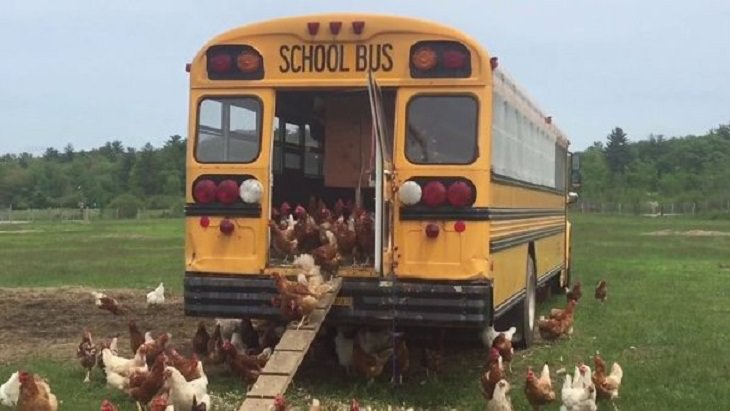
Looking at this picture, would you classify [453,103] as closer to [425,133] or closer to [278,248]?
[425,133]

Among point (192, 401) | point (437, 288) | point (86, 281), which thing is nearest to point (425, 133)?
point (437, 288)

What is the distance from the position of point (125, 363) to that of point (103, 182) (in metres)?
105

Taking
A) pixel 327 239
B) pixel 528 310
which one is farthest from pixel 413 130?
pixel 528 310

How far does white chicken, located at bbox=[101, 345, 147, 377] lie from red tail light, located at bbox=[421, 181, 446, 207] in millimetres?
2597

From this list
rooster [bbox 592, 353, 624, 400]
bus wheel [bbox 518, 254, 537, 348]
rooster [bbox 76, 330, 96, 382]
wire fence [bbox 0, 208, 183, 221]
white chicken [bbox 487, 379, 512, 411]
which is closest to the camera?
white chicken [bbox 487, 379, 512, 411]

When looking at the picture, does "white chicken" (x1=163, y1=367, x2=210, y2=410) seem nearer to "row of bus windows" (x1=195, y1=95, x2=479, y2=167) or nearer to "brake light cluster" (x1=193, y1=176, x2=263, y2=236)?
"brake light cluster" (x1=193, y1=176, x2=263, y2=236)

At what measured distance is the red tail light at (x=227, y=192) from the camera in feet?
27.5

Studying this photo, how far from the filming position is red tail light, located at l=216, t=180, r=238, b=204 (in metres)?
8.37

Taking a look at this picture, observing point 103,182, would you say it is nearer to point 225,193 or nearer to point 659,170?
point 659,170

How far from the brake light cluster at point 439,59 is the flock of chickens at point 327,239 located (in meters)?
1.39

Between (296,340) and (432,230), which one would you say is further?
(432,230)

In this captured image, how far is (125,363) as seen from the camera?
8078mm

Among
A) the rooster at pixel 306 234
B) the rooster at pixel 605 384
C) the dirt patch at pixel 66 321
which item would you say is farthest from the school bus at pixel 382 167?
the dirt patch at pixel 66 321

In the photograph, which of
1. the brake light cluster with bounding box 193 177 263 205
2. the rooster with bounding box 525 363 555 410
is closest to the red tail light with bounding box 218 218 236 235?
the brake light cluster with bounding box 193 177 263 205
